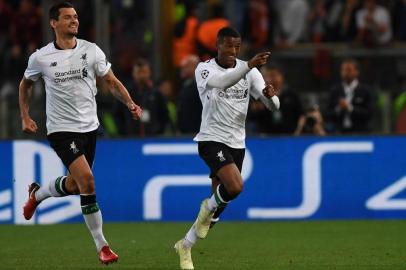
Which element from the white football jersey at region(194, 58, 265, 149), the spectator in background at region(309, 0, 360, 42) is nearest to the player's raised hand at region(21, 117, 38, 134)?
the white football jersey at region(194, 58, 265, 149)

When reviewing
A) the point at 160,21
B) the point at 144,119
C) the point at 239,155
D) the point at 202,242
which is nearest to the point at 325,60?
the point at 160,21

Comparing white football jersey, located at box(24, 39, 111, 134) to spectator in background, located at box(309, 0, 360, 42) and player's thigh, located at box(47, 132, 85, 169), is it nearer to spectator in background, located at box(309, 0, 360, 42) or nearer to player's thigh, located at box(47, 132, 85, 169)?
player's thigh, located at box(47, 132, 85, 169)

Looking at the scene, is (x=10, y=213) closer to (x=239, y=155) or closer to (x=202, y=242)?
(x=202, y=242)

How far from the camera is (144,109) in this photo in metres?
17.8

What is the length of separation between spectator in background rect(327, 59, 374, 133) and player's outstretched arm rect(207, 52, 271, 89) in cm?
679

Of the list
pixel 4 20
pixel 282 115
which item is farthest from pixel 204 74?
pixel 4 20

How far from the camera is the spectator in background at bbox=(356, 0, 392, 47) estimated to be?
20234 millimetres

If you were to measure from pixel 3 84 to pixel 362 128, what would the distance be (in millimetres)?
7511

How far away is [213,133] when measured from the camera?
1134 centimetres

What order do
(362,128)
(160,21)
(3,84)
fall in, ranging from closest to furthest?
1. (362,128)
2. (160,21)
3. (3,84)

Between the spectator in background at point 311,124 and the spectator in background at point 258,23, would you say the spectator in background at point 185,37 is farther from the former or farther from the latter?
the spectator in background at point 311,124

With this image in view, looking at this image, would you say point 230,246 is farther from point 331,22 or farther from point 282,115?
point 331,22

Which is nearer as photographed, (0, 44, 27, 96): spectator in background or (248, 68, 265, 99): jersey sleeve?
(248, 68, 265, 99): jersey sleeve

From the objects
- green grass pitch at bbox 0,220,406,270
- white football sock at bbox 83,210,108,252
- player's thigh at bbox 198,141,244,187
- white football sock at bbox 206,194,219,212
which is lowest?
green grass pitch at bbox 0,220,406,270
